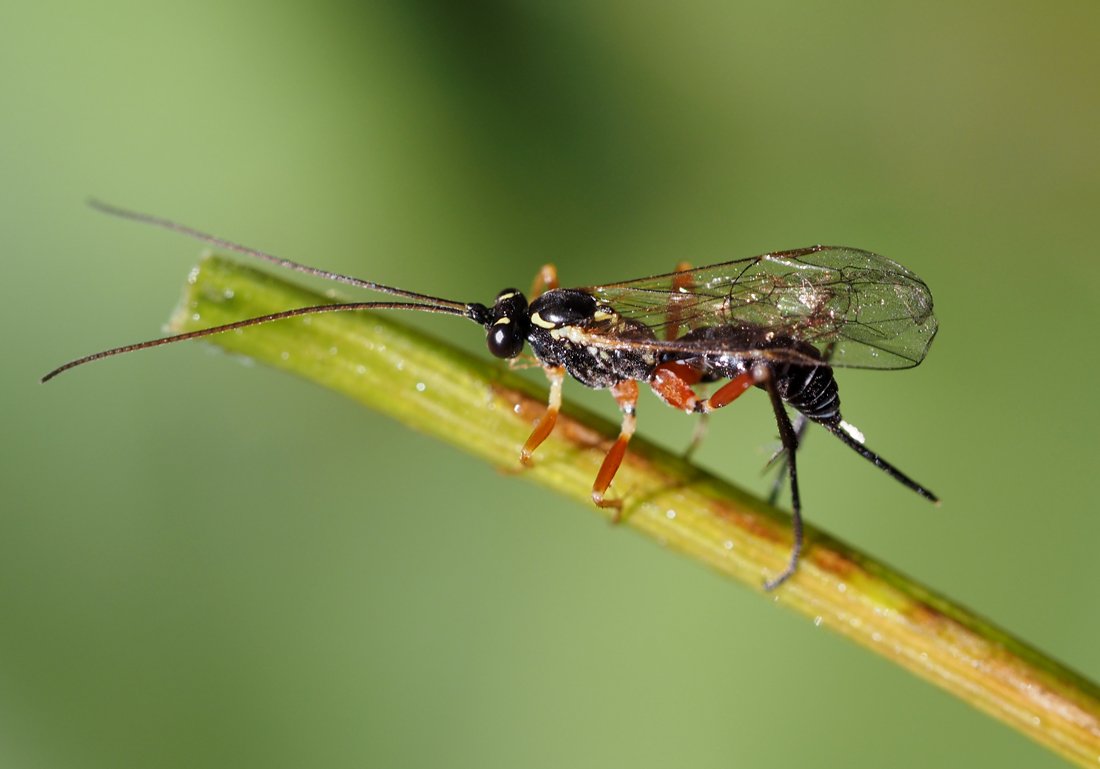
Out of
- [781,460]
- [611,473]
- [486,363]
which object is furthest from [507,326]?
[781,460]

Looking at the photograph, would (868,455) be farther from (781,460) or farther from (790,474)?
(790,474)

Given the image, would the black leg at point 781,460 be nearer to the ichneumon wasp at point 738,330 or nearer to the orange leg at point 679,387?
the ichneumon wasp at point 738,330

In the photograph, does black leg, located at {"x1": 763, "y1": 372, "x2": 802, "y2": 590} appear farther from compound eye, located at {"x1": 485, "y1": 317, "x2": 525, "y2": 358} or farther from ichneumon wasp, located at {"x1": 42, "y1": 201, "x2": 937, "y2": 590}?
compound eye, located at {"x1": 485, "y1": 317, "x2": 525, "y2": 358}

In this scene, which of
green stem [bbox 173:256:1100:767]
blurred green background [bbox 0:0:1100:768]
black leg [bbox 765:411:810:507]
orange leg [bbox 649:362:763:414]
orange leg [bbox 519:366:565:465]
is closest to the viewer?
green stem [bbox 173:256:1100:767]

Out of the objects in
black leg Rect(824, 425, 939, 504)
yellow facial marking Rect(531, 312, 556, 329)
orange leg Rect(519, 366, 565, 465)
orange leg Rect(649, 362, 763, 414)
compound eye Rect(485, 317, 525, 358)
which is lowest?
orange leg Rect(519, 366, 565, 465)

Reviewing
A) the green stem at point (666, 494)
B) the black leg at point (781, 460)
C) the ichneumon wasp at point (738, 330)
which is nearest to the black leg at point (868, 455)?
the ichneumon wasp at point (738, 330)

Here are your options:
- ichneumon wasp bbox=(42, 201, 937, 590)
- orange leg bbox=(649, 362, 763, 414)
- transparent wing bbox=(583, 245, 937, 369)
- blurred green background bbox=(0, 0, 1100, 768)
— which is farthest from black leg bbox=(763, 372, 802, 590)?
blurred green background bbox=(0, 0, 1100, 768)

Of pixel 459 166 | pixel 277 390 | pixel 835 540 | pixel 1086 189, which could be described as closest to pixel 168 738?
pixel 277 390
